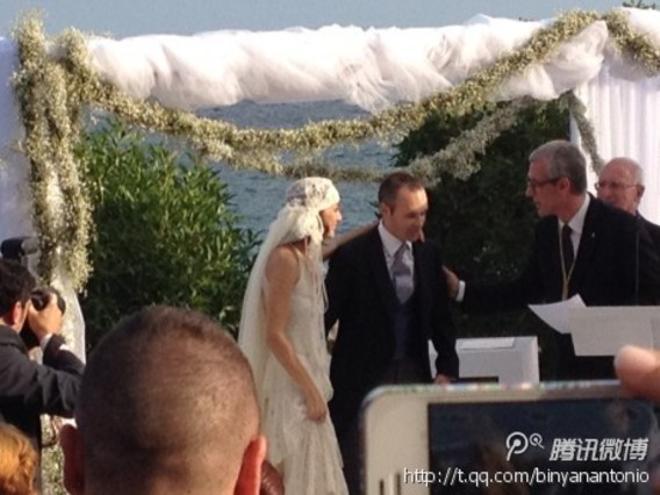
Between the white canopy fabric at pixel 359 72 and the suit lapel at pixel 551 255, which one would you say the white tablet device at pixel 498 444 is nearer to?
the suit lapel at pixel 551 255

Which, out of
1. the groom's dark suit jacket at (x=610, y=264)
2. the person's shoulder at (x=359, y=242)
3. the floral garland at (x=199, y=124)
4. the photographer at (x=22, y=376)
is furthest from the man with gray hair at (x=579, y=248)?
the photographer at (x=22, y=376)

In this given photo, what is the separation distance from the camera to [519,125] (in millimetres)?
12102

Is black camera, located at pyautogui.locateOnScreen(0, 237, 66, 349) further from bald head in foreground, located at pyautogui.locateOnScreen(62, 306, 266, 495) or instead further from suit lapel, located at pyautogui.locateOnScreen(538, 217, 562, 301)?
bald head in foreground, located at pyautogui.locateOnScreen(62, 306, 266, 495)

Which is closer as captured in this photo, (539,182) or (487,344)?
(539,182)

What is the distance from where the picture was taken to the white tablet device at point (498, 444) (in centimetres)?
215

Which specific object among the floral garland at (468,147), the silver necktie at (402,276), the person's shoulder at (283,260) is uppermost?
the floral garland at (468,147)

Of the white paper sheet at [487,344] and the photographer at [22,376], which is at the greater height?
the photographer at [22,376]

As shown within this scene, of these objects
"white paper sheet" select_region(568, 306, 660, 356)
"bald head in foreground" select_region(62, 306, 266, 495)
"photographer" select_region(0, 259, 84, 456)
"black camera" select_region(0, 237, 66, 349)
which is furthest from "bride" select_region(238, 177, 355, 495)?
"bald head in foreground" select_region(62, 306, 266, 495)

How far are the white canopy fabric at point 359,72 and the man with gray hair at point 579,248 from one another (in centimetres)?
174

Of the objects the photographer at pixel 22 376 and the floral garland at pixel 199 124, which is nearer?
the photographer at pixel 22 376

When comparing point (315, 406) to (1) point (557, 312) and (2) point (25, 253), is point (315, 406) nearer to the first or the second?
(1) point (557, 312)

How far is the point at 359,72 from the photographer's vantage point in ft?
29.1

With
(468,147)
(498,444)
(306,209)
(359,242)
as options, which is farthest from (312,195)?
(498,444)

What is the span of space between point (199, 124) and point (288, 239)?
5.11 ft
